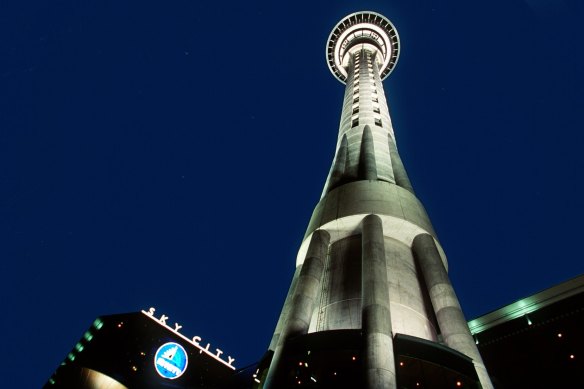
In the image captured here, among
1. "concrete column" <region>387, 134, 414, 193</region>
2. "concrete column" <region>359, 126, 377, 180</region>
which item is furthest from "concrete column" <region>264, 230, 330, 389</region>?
"concrete column" <region>387, 134, 414, 193</region>

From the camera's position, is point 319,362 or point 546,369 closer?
point 319,362

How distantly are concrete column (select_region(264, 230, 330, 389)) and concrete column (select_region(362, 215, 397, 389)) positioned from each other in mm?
2696

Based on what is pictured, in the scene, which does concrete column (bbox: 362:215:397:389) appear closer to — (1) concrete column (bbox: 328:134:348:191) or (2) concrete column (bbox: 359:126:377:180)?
(2) concrete column (bbox: 359:126:377:180)

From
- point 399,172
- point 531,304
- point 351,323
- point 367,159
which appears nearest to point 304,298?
point 351,323

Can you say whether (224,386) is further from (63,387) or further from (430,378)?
(430,378)

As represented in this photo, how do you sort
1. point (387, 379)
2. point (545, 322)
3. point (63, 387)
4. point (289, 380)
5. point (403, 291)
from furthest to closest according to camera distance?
point (63, 387), point (545, 322), point (403, 291), point (289, 380), point (387, 379)

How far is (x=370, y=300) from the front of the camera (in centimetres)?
2059

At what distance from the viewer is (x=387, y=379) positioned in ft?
53.7

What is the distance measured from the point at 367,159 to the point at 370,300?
16571mm

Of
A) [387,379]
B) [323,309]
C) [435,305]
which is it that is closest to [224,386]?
[323,309]

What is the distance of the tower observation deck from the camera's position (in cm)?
1848

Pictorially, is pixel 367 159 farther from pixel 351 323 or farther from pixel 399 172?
pixel 351 323

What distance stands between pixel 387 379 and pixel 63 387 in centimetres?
2255

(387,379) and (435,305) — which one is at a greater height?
(435,305)
